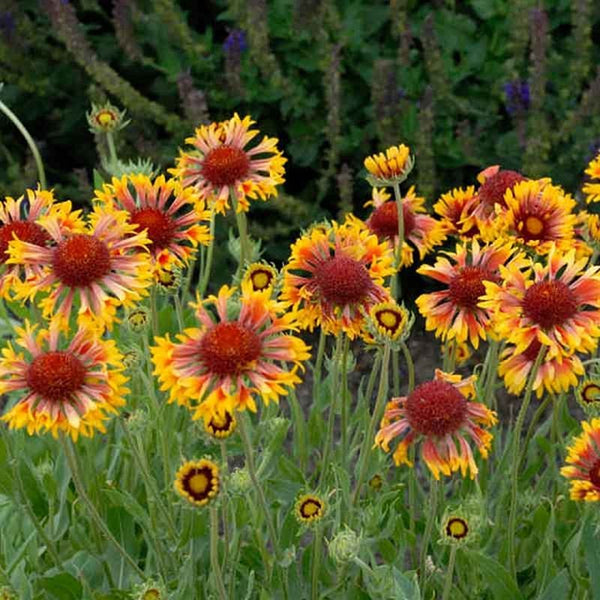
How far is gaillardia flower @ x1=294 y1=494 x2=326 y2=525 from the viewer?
Answer: 57.3 inches

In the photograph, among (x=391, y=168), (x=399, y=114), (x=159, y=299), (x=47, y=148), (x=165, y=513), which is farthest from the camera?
(x=47, y=148)

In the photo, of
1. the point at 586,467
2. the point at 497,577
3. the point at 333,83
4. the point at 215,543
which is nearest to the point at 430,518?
the point at 497,577

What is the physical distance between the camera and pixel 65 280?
4.82ft

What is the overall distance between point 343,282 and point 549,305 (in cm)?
30

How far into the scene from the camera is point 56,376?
1340 millimetres

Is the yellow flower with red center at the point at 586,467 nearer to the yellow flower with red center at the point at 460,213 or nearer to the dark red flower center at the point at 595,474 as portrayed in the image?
the dark red flower center at the point at 595,474

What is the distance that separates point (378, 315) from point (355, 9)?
6.70 ft

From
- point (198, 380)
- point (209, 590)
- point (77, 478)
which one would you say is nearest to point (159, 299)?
point (209, 590)

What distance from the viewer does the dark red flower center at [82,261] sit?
1.46 meters

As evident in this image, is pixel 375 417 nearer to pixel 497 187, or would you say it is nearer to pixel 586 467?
pixel 586 467

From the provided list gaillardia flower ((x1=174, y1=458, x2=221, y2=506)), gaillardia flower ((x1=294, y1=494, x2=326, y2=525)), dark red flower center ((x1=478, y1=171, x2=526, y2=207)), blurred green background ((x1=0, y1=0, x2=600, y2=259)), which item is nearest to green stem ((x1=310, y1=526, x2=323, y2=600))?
gaillardia flower ((x1=294, y1=494, x2=326, y2=525))

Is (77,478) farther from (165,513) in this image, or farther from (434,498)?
(434,498)

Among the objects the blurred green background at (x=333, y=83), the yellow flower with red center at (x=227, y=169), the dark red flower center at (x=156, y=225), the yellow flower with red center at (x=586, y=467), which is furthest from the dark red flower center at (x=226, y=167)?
the blurred green background at (x=333, y=83)

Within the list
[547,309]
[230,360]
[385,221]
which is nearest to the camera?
[230,360]
